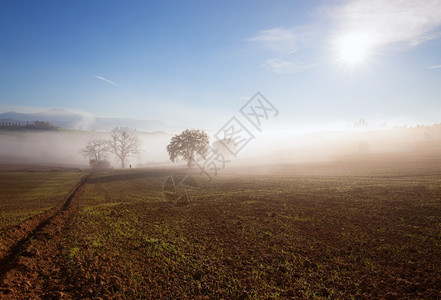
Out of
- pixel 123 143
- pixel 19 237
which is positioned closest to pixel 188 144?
pixel 123 143

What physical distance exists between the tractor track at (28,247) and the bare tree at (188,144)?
47.3m

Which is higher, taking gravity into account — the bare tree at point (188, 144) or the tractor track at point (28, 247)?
the bare tree at point (188, 144)

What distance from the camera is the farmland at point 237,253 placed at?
820 centimetres

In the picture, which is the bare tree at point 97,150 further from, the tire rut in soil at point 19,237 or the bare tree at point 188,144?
the tire rut in soil at point 19,237

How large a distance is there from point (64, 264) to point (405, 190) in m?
31.0

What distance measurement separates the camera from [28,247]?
1148 cm

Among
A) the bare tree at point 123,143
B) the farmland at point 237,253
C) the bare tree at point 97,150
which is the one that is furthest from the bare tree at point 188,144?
the farmland at point 237,253

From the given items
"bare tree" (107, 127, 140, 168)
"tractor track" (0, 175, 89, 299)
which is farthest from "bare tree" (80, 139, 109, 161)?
"tractor track" (0, 175, 89, 299)

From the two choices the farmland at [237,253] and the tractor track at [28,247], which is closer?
the farmland at [237,253]

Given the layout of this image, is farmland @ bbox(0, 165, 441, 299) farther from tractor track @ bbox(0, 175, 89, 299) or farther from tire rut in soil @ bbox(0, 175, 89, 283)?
tire rut in soil @ bbox(0, 175, 89, 283)

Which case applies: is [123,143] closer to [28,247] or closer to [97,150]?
[97,150]

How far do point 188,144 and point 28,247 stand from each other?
2132 inches

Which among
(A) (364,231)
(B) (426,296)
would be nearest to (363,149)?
(A) (364,231)

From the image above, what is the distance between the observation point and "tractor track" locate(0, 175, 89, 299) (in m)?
8.44
